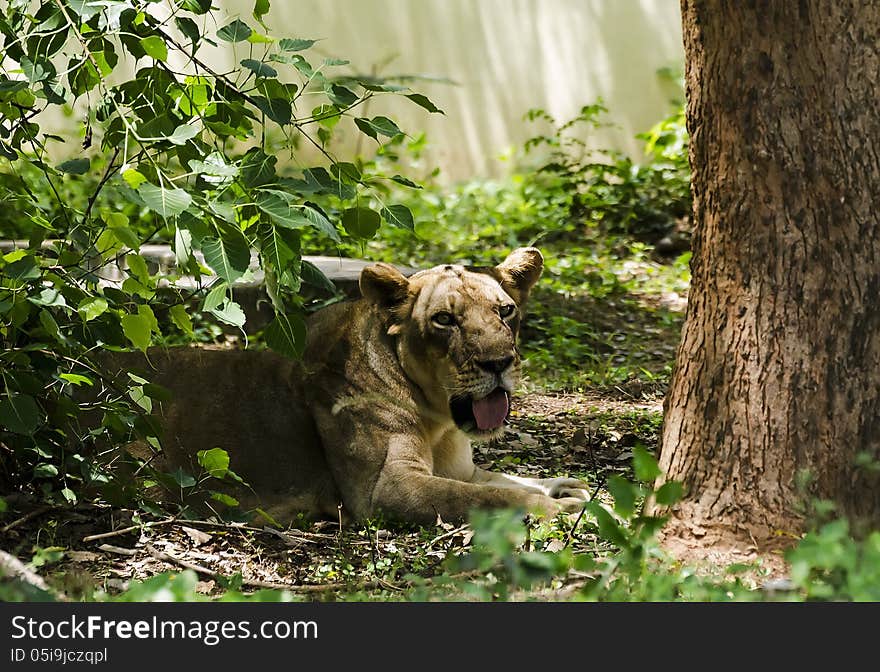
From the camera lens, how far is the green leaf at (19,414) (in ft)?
13.3

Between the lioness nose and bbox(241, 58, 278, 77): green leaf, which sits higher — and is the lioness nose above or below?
below

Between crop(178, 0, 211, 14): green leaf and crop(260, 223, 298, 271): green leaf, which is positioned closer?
crop(260, 223, 298, 271): green leaf

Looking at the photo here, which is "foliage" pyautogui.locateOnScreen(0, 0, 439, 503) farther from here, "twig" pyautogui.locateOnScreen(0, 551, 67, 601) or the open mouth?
the open mouth

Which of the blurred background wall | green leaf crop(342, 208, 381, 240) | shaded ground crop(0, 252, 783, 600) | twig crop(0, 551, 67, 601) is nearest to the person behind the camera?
twig crop(0, 551, 67, 601)

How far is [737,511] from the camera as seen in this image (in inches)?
154

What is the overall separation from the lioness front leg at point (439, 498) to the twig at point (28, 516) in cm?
135

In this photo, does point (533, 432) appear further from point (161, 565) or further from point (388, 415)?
point (161, 565)

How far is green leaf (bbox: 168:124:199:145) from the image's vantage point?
351 cm

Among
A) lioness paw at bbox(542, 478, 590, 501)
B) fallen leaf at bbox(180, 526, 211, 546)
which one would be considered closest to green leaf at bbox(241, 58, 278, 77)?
fallen leaf at bbox(180, 526, 211, 546)

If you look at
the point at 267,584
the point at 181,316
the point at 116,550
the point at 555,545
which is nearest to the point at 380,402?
the point at 555,545

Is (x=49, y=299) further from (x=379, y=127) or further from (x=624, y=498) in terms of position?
(x=624, y=498)

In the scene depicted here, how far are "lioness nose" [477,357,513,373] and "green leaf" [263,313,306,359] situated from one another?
1.28m

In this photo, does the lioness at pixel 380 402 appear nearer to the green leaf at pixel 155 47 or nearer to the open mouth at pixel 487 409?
the open mouth at pixel 487 409

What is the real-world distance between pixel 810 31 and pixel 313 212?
5.47 feet
